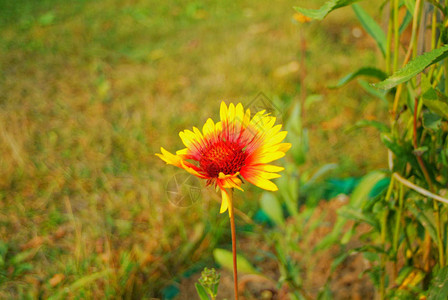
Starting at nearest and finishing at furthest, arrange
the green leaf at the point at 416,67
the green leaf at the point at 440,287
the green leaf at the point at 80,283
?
the green leaf at the point at 416,67, the green leaf at the point at 440,287, the green leaf at the point at 80,283

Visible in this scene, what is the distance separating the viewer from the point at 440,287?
0.73 m

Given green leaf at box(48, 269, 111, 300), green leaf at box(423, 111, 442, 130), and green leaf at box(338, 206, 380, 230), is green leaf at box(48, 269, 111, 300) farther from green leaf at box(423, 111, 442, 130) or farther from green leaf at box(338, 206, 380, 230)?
green leaf at box(423, 111, 442, 130)

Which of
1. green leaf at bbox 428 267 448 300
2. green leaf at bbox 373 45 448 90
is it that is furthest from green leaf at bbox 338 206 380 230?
green leaf at bbox 373 45 448 90

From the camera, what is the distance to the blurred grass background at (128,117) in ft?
4.34

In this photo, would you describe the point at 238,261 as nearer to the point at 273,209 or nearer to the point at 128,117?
the point at 273,209

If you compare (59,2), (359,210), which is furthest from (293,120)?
→ (59,2)

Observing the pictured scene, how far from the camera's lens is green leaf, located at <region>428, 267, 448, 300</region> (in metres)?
0.71

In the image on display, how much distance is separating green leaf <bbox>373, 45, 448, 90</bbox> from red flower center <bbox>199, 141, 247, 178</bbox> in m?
0.23

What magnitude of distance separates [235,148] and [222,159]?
0.10ft

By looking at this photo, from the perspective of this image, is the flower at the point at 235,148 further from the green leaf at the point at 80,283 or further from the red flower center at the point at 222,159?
the green leaf at the point at 80,283

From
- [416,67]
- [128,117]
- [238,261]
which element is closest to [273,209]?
[238,261]

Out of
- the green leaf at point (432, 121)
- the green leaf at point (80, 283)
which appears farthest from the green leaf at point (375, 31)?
the green leaf at point (80, 283)

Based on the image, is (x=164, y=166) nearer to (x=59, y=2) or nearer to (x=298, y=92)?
(x=298, y=92)

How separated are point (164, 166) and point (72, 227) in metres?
0.45
